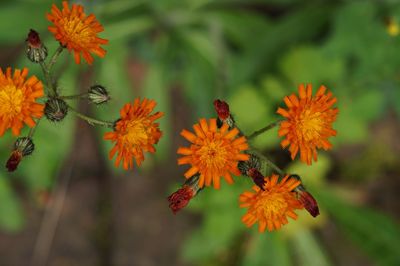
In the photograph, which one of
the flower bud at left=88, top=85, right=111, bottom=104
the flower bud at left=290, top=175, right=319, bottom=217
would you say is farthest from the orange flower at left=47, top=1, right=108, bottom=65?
the flower bud at left=290, top=175, right=319, bottom=217

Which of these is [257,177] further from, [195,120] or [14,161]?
[195,120]

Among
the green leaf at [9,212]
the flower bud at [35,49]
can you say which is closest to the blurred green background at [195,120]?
the green leaf at [9,212]

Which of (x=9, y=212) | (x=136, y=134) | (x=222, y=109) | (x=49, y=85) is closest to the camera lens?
(x=222, y=109)

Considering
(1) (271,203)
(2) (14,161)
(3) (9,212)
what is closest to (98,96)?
(2) (14,161)

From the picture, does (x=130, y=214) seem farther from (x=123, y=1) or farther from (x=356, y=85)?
(x=356, y=85)

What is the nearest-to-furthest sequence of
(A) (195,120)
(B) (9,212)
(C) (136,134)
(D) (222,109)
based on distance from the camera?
(D) (222,109) → (C) (136,134) → (B) (9,212) → (A) (195,120)

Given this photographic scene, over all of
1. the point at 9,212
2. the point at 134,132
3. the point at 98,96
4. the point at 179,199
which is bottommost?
the point at 179,199
